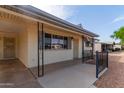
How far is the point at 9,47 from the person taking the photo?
42.6ft

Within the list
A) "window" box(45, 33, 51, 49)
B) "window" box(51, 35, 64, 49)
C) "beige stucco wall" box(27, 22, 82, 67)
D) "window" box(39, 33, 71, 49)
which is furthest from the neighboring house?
"window" box(45, 33, 51, 49)

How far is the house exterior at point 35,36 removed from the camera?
5.63 metres

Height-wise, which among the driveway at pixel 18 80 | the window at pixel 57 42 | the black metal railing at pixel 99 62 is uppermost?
the window at pixel 57 42

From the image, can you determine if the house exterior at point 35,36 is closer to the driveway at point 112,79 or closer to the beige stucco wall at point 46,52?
the beige stucco wall at point 46,52

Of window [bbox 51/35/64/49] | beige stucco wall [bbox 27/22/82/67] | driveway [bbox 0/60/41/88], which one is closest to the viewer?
driveway [bbox 0/60/41/88]

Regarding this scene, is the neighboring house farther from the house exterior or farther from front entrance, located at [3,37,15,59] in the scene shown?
front entrance, located at [3,37,15,59]

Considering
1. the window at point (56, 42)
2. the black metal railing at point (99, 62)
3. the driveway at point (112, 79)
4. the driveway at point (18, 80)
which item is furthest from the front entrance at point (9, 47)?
the driveway at point (112, 79)

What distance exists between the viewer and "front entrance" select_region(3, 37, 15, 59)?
12562mm

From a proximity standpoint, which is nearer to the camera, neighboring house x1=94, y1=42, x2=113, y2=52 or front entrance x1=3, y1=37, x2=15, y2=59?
front entrance x1=3, y1=37, x2=15, y2=59

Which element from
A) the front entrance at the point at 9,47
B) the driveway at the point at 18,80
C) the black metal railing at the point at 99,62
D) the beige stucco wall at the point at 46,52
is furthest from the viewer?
the front entrance at the point at 9,47

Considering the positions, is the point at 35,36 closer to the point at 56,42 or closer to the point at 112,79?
the point at 56,42

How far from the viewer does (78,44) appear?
14281mm
